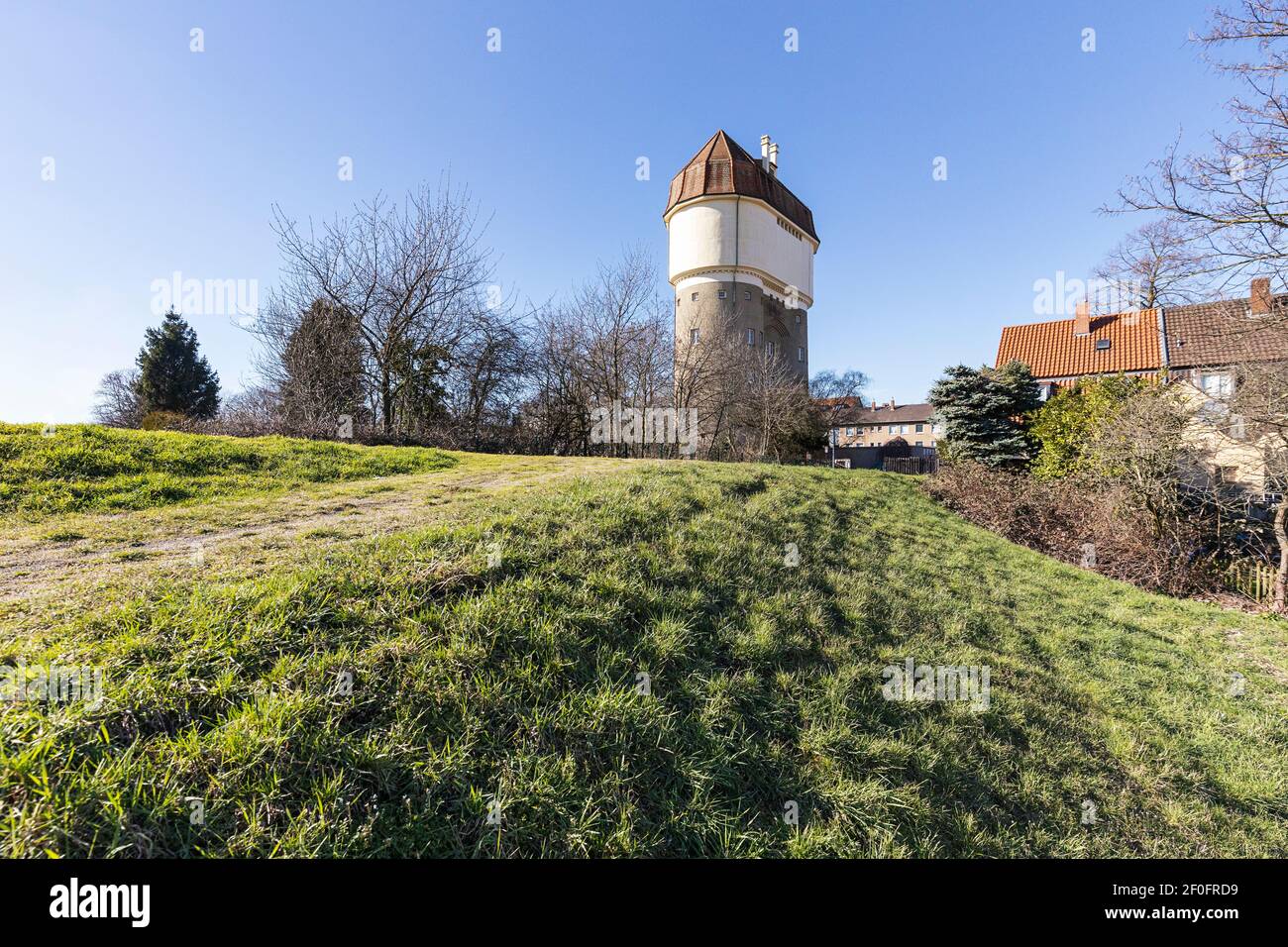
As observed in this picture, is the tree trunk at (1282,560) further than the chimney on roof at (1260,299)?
No

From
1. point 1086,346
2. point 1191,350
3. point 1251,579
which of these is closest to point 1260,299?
point 1251,579

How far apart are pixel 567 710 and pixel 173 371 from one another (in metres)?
36.9

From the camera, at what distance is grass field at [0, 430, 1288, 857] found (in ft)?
6.52

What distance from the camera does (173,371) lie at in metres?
27.1

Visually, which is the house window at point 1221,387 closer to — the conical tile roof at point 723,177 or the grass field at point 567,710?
the grass field at point 567,710

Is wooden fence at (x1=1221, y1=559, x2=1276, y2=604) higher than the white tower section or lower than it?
lower

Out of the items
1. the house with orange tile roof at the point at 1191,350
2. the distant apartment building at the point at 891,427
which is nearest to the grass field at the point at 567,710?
the house with orange tile roof at the point at 1191,350

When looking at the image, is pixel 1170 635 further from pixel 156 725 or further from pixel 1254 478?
pixel 156 725

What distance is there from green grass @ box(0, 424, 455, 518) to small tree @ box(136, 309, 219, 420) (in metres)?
24.8

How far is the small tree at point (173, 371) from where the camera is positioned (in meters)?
26.3

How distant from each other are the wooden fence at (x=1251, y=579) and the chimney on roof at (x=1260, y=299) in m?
5.67

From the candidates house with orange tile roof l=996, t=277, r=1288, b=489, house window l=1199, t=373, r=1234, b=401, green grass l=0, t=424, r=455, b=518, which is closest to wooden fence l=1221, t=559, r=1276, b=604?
house with orange tile roof l=996, t=277, r=1288, b=489

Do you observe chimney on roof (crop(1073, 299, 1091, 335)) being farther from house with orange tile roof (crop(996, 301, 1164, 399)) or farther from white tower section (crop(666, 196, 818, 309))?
white tower section (crop(666, 196, 818, 309))

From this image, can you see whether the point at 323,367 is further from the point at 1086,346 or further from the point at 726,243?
the point at 1086,346
